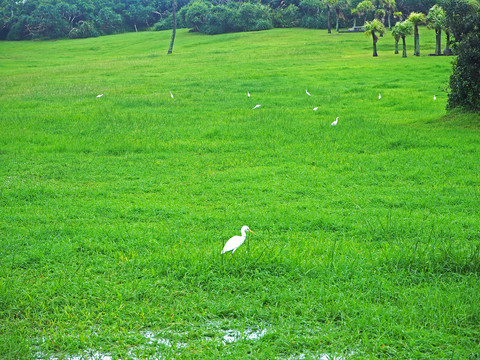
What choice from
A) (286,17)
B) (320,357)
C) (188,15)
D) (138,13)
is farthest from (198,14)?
(320,357)

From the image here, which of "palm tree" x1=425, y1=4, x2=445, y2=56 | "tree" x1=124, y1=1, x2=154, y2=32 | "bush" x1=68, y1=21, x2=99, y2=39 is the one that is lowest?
"palm tree" x1=425, y1=4, x2=445, y2=56

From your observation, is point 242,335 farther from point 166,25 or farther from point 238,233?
point 166,25

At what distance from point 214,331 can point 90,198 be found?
4428mm

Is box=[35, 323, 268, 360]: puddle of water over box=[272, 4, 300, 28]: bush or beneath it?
beneath

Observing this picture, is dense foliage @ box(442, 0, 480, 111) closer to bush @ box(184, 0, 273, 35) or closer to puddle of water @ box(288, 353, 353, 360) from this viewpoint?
puddle of water @ box(288, 353, 353, 360)

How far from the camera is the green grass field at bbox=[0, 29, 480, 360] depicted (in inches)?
152

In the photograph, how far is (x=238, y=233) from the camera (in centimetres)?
595

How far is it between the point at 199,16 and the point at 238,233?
71792 millimetres

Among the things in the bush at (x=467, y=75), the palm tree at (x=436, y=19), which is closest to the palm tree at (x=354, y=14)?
the palm tree at (x=436, y=19)

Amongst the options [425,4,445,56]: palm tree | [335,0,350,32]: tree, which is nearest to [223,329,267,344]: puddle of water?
[425,4,445,56]: palm tree

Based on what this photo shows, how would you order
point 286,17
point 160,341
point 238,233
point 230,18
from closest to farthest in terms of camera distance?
point 160,341 < point 238,233 < point 230,18 < point 286,17

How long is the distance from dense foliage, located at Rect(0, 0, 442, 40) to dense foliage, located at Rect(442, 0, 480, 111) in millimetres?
51588

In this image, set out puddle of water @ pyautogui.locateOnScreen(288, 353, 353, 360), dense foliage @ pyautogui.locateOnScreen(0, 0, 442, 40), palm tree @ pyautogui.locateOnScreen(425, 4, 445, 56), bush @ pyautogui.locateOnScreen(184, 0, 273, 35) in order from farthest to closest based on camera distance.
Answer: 1. bush @ pyautogui.locateOnScreen(184, 0, 273, 35)
2. dense foliage @ pyautogui.locateOnScreen(0, 0, 442, 40)
3. palm tree @ pyautogui.locateOnScreen(425, 4, 445, 56)
4. puddle of water @ pyautogui.locateOnScreen(288, 353, 353, 360)

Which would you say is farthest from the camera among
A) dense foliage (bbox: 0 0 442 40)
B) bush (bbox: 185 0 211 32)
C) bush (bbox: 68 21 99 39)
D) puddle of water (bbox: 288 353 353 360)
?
bush (bbox: 68 21 99 39)
